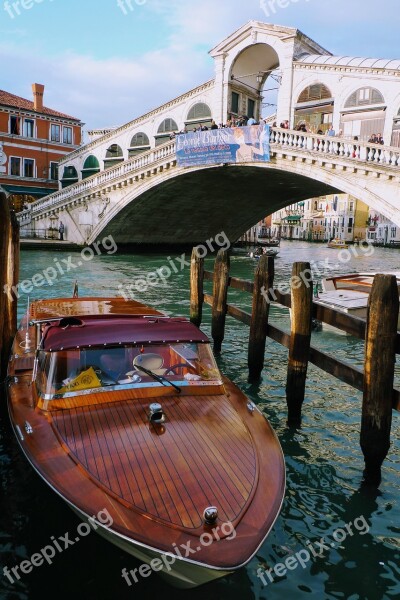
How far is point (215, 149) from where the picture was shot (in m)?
20.1

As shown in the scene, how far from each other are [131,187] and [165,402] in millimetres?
20894

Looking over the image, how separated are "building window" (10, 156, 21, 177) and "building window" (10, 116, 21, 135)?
159 centimetres

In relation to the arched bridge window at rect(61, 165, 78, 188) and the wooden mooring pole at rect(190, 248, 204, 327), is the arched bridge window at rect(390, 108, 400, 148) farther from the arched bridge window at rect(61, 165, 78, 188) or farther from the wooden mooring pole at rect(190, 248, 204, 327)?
the arched bridge window at rect(61, 165, 78, 188)

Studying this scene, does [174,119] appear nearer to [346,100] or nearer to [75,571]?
[346,100]

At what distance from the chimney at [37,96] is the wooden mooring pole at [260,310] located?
101 ft

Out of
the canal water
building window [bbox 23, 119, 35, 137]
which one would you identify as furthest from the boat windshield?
building window [bbox 23, 119, 35, 137]

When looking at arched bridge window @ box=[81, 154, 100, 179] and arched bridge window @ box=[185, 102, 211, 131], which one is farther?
arched bridge window @ box=[81, 154, 100, 179]

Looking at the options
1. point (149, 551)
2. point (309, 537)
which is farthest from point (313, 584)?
point (149, 551)

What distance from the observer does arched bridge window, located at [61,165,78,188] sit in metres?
32.8

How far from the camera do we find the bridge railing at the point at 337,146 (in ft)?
49.9

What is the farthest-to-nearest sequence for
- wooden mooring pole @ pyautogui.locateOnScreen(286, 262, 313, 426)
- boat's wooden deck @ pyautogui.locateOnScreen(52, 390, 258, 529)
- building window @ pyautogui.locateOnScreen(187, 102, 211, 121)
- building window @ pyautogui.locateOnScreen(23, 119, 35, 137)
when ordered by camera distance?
1. building window @ pyautogui.locateOnScreen(23, 119, 35, 137)
2. building window @ pyautogui.locateOnScreen(187, 102, 211, 121)
3. wooden mooring pole @ pyautogui.locateOnScreen(286, 262, 313, 426)
4. boat's wooden deck @ pyautogui.locateOnScreen(52, 390, 258, 529)

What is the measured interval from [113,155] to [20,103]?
7766mm

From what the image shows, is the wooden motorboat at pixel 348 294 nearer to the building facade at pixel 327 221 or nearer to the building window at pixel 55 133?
the building window at pixel 55 133

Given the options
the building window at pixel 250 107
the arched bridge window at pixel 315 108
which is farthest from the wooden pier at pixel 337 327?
the building window at pixel 250 107
